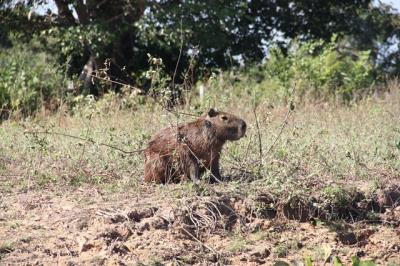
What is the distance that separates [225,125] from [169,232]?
152 centimetres

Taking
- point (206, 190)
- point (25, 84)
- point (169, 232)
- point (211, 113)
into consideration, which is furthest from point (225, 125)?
point (25, 84)

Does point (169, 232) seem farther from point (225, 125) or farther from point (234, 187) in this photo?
point (225, 125)

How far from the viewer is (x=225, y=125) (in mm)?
6492

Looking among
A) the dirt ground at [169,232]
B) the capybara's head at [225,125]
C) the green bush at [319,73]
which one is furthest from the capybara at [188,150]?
the green bush at [319,73]

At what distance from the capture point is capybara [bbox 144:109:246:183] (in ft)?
20.2

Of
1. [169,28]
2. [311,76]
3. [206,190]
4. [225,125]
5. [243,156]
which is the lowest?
[206,190]

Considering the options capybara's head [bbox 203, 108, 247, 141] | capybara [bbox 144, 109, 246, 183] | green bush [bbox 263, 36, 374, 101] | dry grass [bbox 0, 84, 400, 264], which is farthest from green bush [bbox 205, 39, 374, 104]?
capybara [bbox 144, 109, 246, 183]

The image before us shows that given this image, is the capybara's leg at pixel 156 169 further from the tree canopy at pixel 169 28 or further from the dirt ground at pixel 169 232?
the tree canopy at pixel 169 28

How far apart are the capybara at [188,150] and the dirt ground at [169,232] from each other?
0.79 ft

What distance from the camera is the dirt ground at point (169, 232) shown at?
5.04 m

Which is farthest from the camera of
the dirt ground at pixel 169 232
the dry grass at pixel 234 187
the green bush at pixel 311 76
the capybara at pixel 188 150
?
the green bush at pixel 311 76

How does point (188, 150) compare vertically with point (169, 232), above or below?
above

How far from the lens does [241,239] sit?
5438mm

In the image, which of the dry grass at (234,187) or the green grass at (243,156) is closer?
the dry grass at (234,187)
